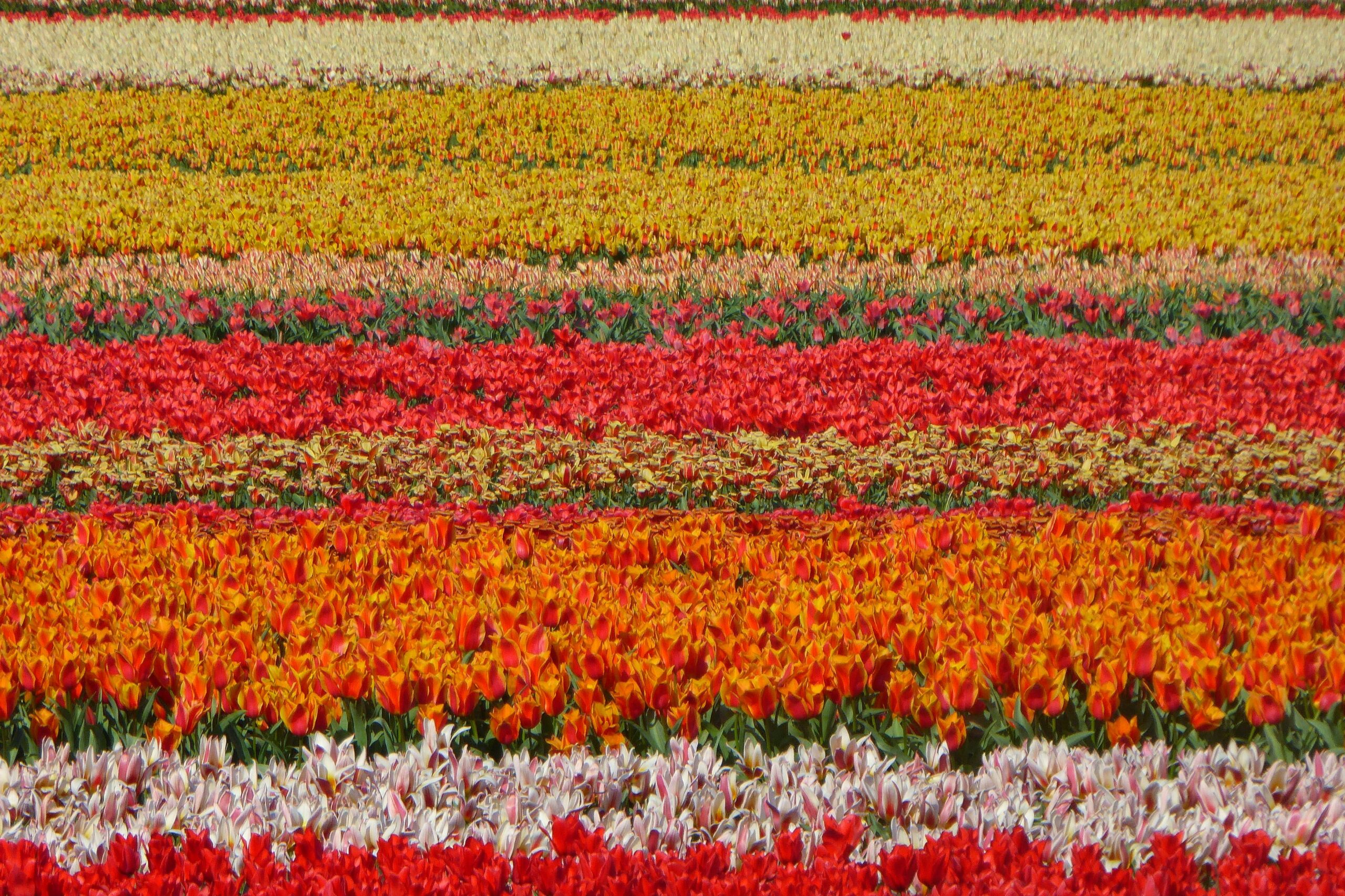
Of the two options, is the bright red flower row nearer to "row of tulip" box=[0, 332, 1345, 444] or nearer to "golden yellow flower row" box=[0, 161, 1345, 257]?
"row of tulip" box=[0, 332, 1345, 444]

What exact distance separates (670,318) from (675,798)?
17.7ft

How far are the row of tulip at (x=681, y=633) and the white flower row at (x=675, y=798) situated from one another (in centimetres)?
13

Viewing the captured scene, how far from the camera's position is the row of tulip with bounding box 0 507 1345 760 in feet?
8.61

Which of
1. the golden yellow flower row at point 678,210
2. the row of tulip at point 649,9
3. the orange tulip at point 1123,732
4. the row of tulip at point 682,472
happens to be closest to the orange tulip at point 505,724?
the orange tulip at point 1123,732

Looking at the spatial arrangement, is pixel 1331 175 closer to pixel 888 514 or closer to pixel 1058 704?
pixel 888 514

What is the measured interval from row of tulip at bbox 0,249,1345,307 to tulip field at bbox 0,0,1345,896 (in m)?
0.07

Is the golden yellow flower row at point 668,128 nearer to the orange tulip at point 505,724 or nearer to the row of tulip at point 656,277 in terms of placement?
the row of tulip at point 656,277

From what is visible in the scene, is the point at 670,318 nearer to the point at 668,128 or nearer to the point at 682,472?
the point at 682,472

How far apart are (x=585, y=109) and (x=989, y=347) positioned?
1047cm

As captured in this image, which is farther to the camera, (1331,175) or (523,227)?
(1331,175)

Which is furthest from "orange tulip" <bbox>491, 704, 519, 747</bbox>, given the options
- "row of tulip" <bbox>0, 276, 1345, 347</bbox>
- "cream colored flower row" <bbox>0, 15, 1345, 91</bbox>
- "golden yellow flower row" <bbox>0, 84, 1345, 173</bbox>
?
"cream colored flower row" <bbox>0, 15, 1345, 91</bbox>

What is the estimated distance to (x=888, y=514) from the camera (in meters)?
4.30

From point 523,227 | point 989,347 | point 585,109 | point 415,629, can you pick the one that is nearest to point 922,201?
point 523,227

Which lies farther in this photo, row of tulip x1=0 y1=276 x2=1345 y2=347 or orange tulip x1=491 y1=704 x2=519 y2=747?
row of tulip x1=0 y1=276 x2=1345 y2=347
